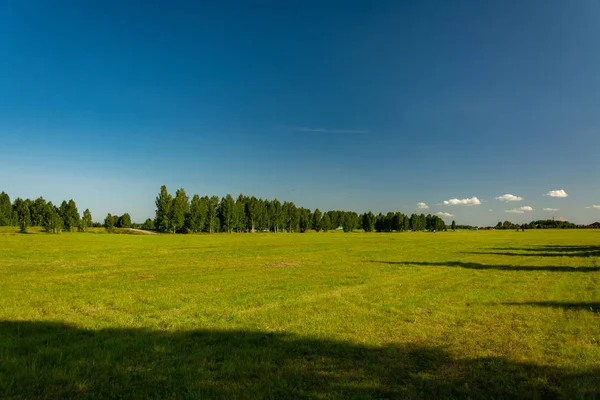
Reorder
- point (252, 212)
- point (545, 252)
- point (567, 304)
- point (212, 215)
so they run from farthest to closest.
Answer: point (252, 212) → point (212, 215) → point (545, 252) → point (567, 304)

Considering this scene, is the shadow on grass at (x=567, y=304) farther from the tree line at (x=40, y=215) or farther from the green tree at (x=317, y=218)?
the green tree at (x=317, y=218)

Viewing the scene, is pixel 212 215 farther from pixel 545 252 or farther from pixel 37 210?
pixel 545 252

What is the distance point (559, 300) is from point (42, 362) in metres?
19.9

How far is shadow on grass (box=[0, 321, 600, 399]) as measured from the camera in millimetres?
6445

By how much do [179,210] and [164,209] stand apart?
5534 millimetres

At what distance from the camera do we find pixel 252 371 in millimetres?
7336

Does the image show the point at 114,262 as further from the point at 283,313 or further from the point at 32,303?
the point at 283,313

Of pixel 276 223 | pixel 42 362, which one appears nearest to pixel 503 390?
pixel 42 362

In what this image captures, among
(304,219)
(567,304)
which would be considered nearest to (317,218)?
(304,219)

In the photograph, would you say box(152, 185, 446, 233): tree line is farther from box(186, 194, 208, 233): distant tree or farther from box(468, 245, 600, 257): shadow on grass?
box(468, 245, 600, 257): shadow on grass

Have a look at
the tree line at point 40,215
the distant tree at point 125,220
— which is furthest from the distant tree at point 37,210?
the distant tree at point 125,220

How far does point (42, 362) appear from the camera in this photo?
771 centimetres

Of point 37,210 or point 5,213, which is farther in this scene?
point 5,213

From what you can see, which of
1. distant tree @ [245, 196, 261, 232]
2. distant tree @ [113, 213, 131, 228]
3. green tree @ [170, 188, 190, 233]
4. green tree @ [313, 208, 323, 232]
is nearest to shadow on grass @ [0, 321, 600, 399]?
green tree @ [170, 188, 190, 233]
